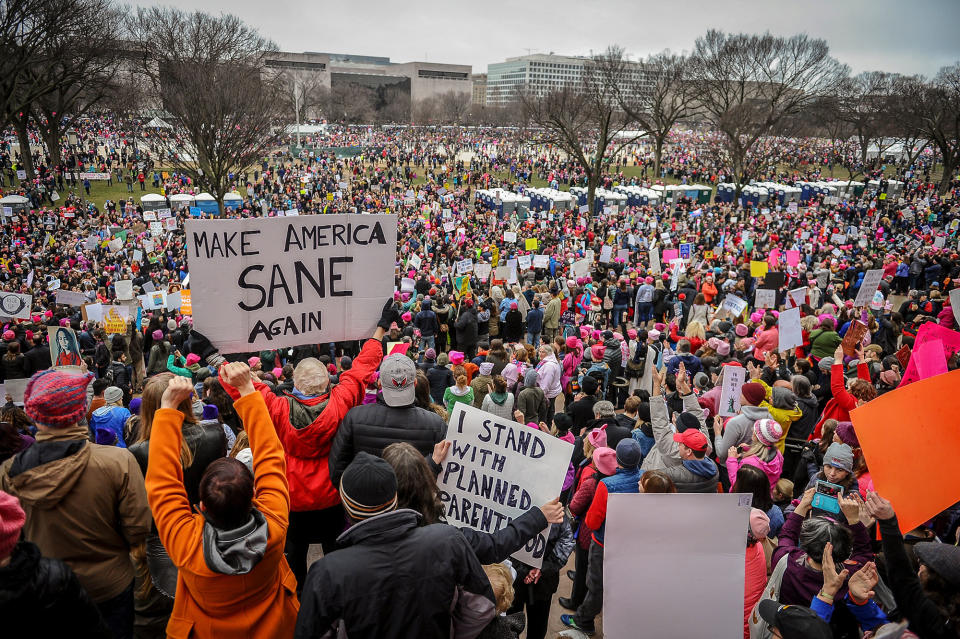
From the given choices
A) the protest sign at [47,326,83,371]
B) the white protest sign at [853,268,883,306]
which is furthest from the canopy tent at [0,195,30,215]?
the white protest sign at [853,268,883,306]

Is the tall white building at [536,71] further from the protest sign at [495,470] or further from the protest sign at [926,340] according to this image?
the protest sign at [495,470]

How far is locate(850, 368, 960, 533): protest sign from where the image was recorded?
2982 mm

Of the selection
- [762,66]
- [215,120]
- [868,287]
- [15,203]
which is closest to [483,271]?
[868,287]

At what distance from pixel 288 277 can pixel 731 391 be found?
464cm

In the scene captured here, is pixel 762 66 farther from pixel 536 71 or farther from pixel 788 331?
pixel 536 71

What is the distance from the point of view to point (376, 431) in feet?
10.3

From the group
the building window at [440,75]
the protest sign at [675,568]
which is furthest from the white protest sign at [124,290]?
the building window at [440,75]

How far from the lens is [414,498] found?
245 cm

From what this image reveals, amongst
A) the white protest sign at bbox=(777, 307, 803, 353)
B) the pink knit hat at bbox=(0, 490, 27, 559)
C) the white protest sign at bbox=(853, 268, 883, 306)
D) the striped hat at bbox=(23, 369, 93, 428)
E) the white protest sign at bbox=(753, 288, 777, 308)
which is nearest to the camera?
the pink knit hat at bbox=(0, 490, 27, 559)

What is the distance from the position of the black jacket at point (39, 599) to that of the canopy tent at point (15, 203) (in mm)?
28483

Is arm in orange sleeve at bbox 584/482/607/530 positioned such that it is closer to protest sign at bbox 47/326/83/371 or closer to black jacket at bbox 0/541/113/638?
black jacket at bbox 0/541/113/638

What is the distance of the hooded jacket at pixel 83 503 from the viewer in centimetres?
244

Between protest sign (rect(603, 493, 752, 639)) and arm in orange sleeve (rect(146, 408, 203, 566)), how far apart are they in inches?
77.9

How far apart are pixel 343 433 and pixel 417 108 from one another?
9697cm
